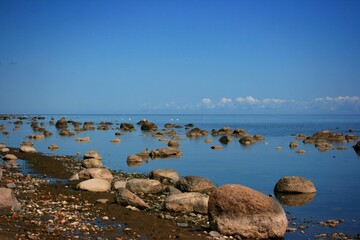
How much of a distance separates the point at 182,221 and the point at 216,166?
20300mm

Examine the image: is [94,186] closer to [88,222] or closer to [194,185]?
[194,185]

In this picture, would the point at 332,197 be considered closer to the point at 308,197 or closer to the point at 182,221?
the point at 308,197

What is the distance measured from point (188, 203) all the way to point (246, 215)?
3853 mm

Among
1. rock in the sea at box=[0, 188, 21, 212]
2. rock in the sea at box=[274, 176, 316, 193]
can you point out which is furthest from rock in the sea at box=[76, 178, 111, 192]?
rock in the sea at box=[274, 176, 316, 193]

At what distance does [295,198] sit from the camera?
2167 centimetres

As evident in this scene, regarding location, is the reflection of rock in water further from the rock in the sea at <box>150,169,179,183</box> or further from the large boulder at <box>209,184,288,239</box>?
the large boulder at <box>209,184,288,239</box>

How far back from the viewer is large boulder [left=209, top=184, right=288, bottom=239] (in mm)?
13219

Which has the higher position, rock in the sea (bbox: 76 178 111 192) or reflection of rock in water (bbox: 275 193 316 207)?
rock in the sea (bbox: 76 178 111 192)

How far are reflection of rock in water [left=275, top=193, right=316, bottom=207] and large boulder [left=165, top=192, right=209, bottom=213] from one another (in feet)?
19.3

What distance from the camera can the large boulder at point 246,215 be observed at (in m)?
13.2

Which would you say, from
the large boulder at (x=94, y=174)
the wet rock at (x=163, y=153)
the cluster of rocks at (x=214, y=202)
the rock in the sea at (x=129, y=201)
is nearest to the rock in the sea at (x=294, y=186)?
the cluster of rocks at (x=214, y=202)

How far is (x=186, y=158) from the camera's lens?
40.5 metres

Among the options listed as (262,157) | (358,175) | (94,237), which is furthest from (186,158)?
(94,237)

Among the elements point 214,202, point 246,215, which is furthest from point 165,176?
point 246,215
